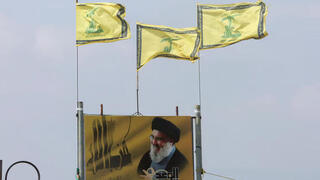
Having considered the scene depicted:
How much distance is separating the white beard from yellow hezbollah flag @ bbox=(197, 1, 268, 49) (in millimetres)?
4864

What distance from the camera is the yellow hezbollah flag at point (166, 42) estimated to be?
1496 inches

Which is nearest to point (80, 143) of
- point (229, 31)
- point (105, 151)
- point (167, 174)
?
point (105, 151)

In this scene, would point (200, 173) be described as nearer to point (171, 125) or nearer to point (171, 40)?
point (171, 125)

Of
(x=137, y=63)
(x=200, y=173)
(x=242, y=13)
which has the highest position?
(x=242, y=13)

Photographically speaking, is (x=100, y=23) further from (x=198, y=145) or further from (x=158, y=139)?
(x=198, y=145)

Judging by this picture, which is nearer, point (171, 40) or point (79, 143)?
point (79, 143)

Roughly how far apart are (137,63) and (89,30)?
2.70 meters

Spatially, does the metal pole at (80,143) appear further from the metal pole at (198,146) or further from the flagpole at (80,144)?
the metal pole at (198,146)

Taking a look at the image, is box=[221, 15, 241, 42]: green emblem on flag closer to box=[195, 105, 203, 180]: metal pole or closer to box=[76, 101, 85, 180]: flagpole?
box=[195, 105, 203, 180]: metal pole

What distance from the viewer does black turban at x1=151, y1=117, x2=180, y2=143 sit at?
3738 centimetres

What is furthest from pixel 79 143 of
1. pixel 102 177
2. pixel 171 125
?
pixel 171 125

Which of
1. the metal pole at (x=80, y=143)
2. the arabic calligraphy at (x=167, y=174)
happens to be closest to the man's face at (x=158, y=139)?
the arabic calligraphy at (x=167, y=174)

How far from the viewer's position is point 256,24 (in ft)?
122

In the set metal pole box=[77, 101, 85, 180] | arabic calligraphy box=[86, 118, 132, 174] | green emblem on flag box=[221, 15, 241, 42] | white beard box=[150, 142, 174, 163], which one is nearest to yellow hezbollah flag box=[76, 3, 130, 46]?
metal pole box=[77, 101, 85, 180]
